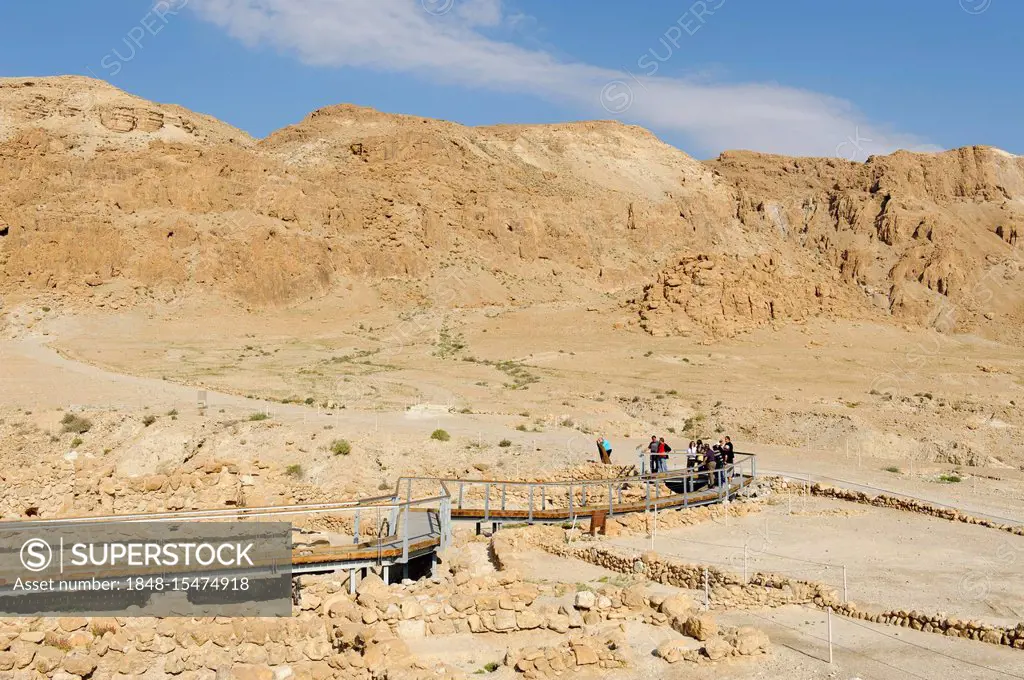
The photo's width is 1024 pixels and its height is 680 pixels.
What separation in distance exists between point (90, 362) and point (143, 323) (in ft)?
48.4

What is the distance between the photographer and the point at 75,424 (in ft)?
69.0

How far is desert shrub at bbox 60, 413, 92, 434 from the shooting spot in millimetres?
20766

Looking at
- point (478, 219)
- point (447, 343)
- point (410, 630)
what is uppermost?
point (478, 219)

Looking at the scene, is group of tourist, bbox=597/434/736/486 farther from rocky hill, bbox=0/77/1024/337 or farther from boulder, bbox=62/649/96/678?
rocky hill, bbox=0/77/1024/337

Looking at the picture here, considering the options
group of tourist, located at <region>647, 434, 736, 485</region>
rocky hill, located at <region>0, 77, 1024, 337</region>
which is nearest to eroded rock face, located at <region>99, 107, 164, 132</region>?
rocky hill, located at <region>0, 77, 1024, 337</region>

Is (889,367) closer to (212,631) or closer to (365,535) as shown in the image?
(365,535)

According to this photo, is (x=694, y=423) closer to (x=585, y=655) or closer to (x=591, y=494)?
(x=591, y=494)

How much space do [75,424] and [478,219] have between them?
56.7 meters

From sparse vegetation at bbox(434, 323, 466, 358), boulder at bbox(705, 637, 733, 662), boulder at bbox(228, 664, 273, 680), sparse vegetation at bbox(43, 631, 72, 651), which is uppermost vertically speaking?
sparse vegetation at bbox(434, 323, 466, 358)

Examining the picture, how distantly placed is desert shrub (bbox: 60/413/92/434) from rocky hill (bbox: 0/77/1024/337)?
3722 cm

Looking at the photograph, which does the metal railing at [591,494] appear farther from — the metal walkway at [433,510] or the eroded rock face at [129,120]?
the eroded rock face at [129,120]

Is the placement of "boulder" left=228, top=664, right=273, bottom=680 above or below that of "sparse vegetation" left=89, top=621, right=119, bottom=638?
below

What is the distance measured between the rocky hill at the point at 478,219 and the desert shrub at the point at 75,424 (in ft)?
122

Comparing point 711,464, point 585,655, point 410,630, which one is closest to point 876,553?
point 711,464
